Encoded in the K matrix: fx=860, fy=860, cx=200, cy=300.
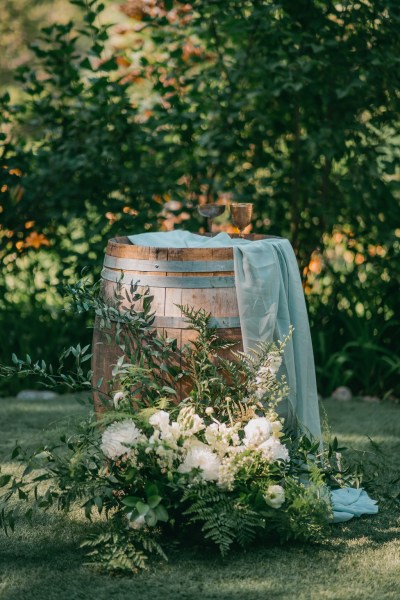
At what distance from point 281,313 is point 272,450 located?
546 millimetres

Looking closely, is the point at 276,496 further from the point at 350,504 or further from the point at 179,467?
the point at 350,504

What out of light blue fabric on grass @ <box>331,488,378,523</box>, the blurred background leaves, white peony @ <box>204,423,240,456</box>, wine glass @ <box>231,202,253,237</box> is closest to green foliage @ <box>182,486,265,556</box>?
white peony @ <box>204,423,240,456</box>

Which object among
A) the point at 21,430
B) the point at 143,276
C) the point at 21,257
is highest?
the point at 143,276

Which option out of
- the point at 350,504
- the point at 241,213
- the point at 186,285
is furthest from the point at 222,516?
the point at 241,213

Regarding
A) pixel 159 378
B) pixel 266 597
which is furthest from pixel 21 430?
A: pixel 266 597

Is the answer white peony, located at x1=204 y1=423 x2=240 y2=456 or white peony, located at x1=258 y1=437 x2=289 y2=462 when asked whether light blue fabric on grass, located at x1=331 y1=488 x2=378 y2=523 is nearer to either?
white peony, located at x1=258 y1=437 x2=289 y2=462

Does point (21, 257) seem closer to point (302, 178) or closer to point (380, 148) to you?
point (302, 178)

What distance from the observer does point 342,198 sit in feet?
15.1

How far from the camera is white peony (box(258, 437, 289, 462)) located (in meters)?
2.55

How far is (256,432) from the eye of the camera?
101 inches

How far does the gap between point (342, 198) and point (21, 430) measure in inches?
80.9

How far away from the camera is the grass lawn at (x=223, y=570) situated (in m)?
2.30

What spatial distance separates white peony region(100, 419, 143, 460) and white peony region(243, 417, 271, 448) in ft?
1.05

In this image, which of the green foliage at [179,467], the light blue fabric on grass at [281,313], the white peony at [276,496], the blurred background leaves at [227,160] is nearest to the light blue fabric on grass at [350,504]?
the light blue fabric on grass at [281,313]
